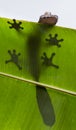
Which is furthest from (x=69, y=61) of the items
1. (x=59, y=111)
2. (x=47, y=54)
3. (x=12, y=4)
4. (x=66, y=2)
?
(x=12, y=4)

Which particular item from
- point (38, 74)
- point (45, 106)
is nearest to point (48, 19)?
point (38, 74)

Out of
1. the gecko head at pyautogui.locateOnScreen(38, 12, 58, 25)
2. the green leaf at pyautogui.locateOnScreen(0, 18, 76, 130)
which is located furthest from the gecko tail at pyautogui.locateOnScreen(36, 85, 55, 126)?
the gecko head at pyautogui.locateOnScreen(38, 12, 58, 25)

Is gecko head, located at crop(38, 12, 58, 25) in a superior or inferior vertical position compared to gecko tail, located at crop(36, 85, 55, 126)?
superior

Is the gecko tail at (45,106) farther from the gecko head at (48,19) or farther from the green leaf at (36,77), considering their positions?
the gecko head at (48,19)

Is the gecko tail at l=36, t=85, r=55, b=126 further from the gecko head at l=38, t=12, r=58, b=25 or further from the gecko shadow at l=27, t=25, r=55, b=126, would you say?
the gecko head at l=38, t=12, r=58, b=25

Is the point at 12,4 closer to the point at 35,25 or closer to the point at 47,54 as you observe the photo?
the point at 35,25

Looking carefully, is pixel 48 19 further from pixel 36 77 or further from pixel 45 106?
pixel 45 106
